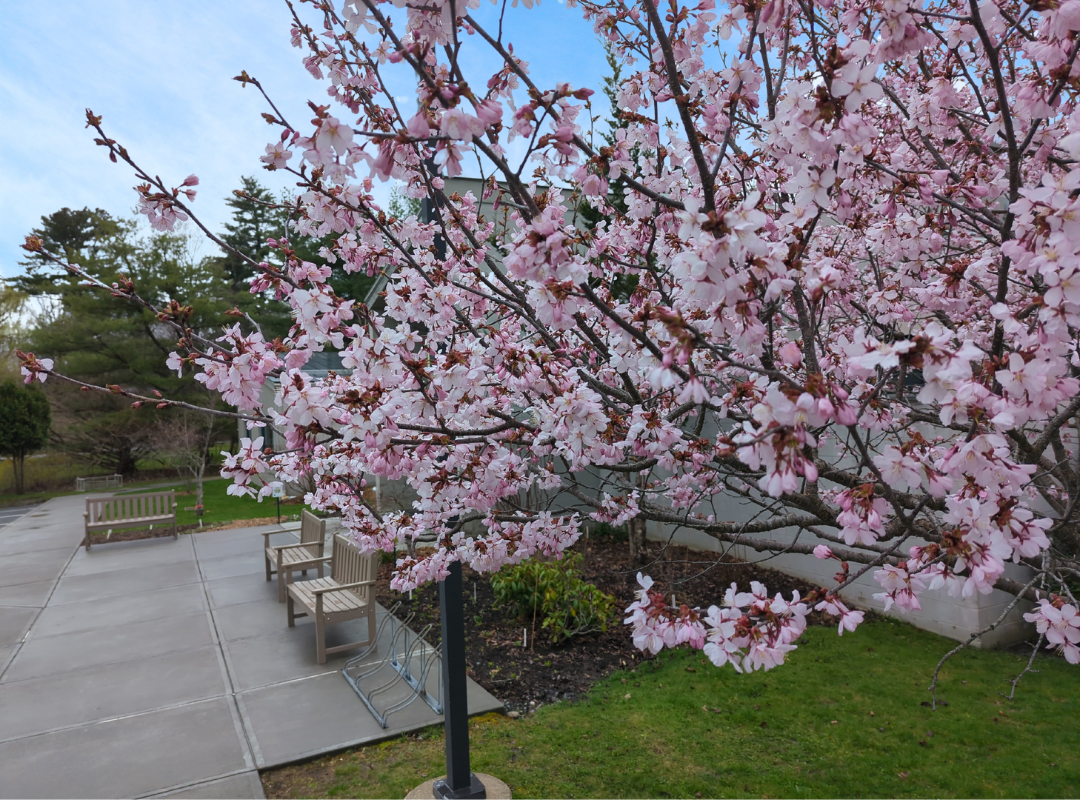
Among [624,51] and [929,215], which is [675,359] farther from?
[624,51]

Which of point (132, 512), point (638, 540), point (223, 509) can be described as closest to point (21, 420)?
point (223, 509)

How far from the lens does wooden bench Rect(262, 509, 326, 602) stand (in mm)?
6613

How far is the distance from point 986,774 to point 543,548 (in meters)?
2.82

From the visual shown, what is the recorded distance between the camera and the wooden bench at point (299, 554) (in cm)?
661

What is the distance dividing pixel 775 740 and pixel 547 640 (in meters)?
2.09

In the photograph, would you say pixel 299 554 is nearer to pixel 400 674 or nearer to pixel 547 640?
pixel 400 674

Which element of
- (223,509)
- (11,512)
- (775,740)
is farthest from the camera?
(11,512)

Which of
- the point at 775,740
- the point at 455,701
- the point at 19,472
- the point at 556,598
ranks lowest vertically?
the point at 775,740

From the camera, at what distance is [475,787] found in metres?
3.36

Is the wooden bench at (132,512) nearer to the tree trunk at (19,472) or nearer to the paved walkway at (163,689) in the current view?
the paved walkway at (163,689)

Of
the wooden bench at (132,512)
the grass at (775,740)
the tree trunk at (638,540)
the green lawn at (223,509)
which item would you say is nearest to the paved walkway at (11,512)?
the green lawn at (223,509)

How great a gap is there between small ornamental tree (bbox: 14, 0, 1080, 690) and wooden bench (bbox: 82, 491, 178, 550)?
8.14 m

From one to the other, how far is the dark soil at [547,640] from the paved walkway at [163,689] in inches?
16.9

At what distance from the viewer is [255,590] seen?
23.9 ft
